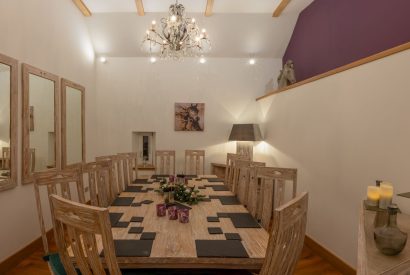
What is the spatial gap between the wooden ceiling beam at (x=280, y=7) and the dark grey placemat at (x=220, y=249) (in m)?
3.78

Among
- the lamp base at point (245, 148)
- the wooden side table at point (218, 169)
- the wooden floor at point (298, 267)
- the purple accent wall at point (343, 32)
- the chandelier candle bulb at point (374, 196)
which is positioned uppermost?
the purple accent wall at point (343, 32)

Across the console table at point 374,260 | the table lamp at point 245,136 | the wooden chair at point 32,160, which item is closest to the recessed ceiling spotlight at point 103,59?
the wooden chair at point 32,160

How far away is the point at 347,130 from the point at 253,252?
5.84ft

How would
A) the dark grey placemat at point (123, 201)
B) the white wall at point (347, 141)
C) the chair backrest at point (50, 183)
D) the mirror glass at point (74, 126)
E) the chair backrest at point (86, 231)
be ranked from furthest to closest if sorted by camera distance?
the mirror glass at point (74, 126)
the dark grey placemat at point (123, 201)
the white wall at point (347, 141)
the chair backrest at point (50, 183)
the chair backrest at point (86, 231)

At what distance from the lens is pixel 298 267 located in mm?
2801

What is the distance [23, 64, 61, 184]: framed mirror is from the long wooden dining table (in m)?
1.49

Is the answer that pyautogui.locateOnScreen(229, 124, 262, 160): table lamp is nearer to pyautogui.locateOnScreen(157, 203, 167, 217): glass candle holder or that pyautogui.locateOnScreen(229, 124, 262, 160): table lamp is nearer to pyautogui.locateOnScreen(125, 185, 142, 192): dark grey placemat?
pyautogui.locateOnScreen(125, 185, 142, 192): dark grey placemat

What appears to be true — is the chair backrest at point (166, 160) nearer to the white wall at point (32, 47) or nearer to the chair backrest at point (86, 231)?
the white wall at point (32, 47)

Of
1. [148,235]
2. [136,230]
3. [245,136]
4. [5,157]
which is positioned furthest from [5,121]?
[245,136]

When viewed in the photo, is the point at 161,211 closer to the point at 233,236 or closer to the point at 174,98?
the point at 233,236

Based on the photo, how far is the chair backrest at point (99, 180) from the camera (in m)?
2.40

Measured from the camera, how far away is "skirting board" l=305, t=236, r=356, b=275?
2.57 meters

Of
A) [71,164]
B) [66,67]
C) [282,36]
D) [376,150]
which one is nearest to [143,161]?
[71,164]

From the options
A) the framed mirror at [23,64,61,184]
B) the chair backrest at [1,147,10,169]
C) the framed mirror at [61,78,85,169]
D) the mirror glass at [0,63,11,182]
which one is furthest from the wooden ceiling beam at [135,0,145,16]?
the chair backrest at [1,147,10,169]
